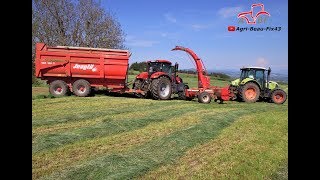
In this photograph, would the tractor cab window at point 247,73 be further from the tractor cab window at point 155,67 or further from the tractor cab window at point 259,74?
the tractor cab window at point 155,67

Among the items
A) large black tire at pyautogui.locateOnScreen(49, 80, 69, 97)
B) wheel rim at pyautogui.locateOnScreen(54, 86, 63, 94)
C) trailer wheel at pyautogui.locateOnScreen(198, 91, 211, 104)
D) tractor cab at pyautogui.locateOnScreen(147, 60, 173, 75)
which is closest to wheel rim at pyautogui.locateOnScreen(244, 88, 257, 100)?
trailer wheel at pyautogui.locateOnScreen(198, 91, 211, 104)

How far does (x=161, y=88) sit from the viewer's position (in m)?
17.0

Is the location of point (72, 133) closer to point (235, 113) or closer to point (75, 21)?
point (235, 113)

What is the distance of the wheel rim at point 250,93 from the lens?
16.8 metres

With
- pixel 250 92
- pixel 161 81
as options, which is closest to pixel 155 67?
pixel 161 81

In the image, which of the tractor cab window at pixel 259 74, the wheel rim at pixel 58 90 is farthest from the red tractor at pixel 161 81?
the wheel rim at pixel 58 90

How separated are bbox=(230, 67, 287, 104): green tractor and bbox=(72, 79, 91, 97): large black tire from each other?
6950 millimetres

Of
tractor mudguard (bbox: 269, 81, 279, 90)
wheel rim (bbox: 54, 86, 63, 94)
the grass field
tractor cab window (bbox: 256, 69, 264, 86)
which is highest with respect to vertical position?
tractor cab window (bbox: 256, 69, 264, 86)

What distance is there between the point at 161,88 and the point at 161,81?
34 cm

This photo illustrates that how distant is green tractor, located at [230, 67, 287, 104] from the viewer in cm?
1670

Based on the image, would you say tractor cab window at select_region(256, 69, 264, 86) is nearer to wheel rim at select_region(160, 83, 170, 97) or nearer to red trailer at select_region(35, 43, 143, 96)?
wheel rim at select_region(160, 83, 170, 97)

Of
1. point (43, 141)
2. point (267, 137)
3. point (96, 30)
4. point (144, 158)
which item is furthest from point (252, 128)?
point (96, 30)
